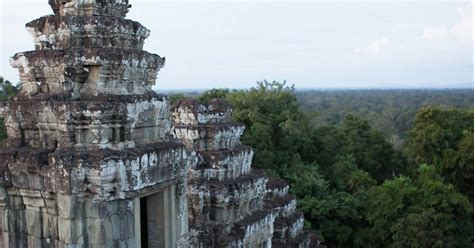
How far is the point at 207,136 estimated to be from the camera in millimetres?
8562

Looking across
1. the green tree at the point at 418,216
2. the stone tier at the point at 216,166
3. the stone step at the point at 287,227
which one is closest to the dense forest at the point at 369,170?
the green tree at the point at 418,216

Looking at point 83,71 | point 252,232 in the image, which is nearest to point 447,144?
point 252,232

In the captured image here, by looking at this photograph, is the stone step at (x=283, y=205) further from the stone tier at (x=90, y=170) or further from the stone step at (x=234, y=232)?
the stone tier at (x=90, y=170)

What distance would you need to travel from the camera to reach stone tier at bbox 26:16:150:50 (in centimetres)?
591

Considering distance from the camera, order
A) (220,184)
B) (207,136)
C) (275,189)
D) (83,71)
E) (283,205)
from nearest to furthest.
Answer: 1. (83,71)
2. (220,184)
3. (207,136)
4. (283,205)
5. (275,189)

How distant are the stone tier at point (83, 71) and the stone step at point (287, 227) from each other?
5883 mm

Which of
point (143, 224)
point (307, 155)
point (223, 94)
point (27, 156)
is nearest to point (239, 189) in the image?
point (143, 224)

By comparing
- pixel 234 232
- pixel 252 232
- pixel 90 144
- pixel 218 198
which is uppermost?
pixel 90 144

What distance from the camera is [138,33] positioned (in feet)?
20.8

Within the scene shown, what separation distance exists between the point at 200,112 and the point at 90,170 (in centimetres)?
352

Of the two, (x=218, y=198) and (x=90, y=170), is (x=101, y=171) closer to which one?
(x=90, y=170)

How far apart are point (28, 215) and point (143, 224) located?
1397mm

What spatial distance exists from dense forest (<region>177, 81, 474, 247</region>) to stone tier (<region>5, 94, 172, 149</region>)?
1024 cm

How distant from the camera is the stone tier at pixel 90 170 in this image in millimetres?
5324
